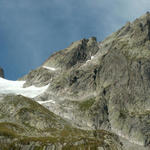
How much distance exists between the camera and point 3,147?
19350 centimetres

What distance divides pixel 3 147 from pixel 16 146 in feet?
27.9

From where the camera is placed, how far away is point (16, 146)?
198625mm
